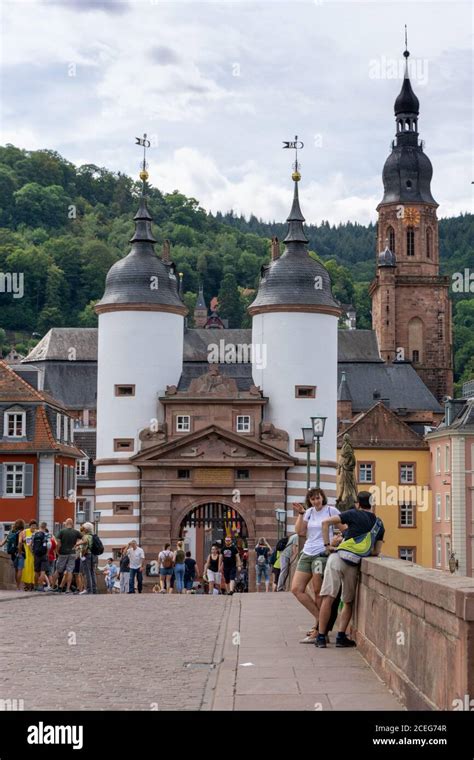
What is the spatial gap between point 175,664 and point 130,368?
49543 mm

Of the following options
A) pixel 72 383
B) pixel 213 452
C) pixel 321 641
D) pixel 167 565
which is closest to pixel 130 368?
pixel 213 452

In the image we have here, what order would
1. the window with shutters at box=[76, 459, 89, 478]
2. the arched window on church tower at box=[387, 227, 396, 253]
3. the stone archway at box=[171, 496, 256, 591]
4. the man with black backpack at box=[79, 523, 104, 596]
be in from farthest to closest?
the arched window on church tower at box=[387, 227, 396, 253]
the window with shutters at box=[76, 459, 89, 478]
the stone archway at box=[171, 496, 256, 591]
the man with black backpack at box=[79, 523, 104, 596]

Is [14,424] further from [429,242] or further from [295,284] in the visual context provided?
[429,242]

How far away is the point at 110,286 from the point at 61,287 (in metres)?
127

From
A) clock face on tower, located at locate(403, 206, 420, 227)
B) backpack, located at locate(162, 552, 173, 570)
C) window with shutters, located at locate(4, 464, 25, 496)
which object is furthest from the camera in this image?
clock face on tower, located at locate(403, 206, 420, 227)

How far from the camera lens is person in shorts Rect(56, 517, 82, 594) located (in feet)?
107

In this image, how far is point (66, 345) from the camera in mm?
137125

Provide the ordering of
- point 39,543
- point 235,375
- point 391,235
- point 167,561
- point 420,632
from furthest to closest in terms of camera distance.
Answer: point 391,235 → point 235,375 → point 167,561 → point 39,543 → point 420,632

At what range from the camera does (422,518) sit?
9069 cm

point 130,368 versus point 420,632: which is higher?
point 130,368

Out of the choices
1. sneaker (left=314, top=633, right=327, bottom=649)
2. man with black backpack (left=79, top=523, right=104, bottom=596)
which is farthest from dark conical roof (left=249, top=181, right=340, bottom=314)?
sneaker (left=314, top=633, right=327, bottom=649)

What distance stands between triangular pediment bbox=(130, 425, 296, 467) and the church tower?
7331 cm

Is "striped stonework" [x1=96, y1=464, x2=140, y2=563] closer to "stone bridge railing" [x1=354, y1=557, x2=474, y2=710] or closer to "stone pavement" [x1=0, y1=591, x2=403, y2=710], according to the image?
"stone pavement" [x1=0, y1=591, x2=403, y2=710]

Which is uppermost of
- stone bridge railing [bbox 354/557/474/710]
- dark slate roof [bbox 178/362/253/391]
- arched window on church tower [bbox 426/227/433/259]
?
arched window on church tower [bbox 426/227/433/259]
